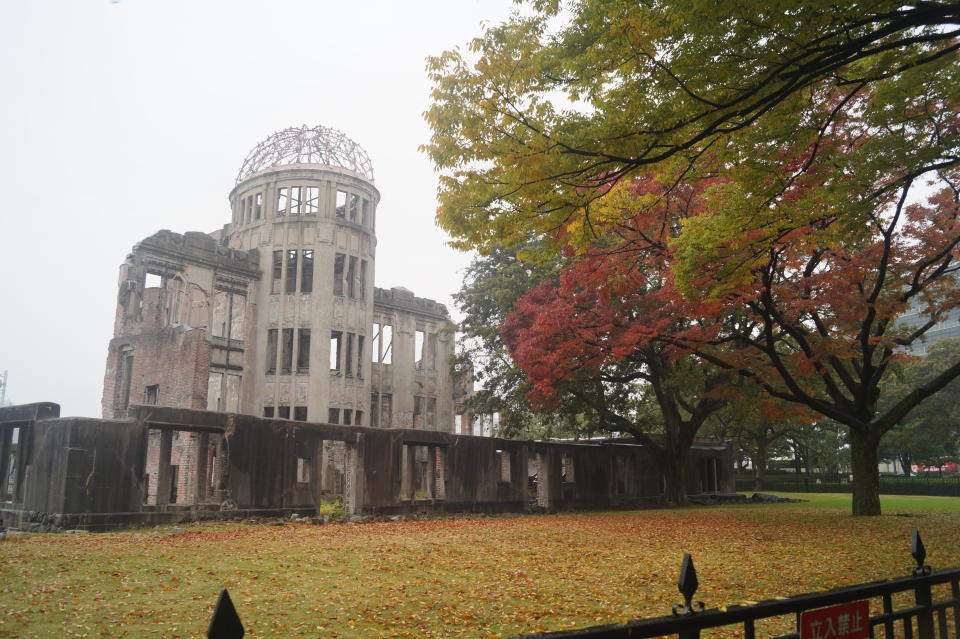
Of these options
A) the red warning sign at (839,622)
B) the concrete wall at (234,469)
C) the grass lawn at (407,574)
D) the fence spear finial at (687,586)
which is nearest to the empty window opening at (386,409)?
the concrete wall at (234,469)

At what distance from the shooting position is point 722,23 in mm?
6383

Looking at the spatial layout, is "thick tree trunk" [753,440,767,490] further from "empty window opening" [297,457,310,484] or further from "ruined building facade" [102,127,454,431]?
"empty window opening" [297,457,310,484]

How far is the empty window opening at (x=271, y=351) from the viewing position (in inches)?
1267

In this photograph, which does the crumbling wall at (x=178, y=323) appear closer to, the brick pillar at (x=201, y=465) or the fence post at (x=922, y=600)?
the brick pillar at (x=201, y=465)

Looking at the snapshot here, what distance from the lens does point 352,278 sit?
112ft

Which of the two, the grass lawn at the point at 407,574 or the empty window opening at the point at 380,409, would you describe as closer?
the grass lawn at the point at 407,574

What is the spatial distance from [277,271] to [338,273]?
9.83 ft

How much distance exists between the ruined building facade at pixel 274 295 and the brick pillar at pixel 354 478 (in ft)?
40.0

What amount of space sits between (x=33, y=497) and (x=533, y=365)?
1357 centimetres

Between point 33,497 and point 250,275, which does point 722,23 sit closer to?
point 33,497

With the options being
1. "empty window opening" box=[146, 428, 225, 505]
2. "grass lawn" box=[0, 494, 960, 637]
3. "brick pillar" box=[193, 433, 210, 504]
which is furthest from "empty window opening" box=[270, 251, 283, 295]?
"grass lawn" box=[0, 494, 960, 637]

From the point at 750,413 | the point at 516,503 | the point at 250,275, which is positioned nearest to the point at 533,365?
the point at 516,503

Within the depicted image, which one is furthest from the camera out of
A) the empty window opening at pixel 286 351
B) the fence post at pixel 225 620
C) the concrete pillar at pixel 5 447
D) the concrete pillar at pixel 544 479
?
the empty window opening at pixel 286 351

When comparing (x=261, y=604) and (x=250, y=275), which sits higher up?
(x=250, y=275)
